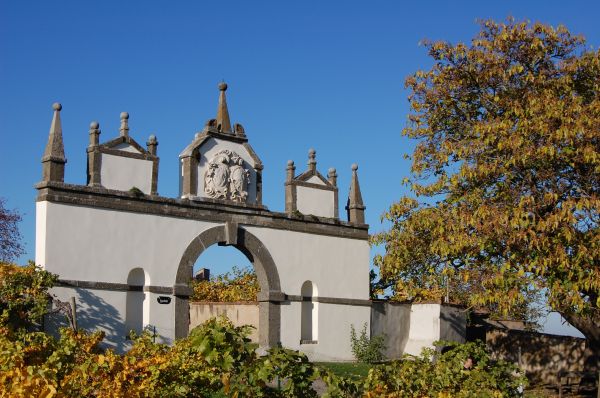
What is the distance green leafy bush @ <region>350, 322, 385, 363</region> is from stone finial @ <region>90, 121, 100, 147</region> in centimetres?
794

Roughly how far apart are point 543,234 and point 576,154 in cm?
170

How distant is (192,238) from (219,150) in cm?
213

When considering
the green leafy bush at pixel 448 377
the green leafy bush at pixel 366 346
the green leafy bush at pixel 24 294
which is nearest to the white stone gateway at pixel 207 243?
the green leafy bush at pixel 366 346

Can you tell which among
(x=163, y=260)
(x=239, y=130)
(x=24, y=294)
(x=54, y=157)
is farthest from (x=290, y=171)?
(x=24, y=294)

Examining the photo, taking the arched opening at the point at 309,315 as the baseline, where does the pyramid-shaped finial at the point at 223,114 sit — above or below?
above

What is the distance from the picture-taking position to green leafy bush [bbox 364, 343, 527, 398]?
27.4 ft

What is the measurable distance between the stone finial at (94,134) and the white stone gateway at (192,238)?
29 mm

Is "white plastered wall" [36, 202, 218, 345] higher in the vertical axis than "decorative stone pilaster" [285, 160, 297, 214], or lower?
lower

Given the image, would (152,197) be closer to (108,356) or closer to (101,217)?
(101,217)

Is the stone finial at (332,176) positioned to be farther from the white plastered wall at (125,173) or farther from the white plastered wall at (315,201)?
the white plastered wall at (125,173)

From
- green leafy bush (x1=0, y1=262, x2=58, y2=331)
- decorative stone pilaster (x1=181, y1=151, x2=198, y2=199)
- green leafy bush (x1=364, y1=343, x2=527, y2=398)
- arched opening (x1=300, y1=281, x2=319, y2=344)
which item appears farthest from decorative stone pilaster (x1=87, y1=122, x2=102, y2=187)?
green leafy bush (x1=364, y1=343, x2=527, y2=398)

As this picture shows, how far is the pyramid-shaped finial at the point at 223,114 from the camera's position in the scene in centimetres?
1911

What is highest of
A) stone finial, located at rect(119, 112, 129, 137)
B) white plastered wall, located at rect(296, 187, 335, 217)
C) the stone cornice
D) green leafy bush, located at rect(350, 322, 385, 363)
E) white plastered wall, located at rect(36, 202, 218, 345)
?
stone finial, located at rect(119, 112, 129, 137)

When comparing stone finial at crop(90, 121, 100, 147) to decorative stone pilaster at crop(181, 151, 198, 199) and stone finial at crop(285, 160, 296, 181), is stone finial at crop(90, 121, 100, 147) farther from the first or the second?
stone finial at crop(285, 160, 296, 181)
